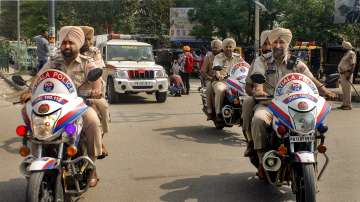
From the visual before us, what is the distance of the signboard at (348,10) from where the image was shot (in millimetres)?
25297

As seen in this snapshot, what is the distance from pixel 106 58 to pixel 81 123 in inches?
454

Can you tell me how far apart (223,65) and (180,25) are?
91.5 ft

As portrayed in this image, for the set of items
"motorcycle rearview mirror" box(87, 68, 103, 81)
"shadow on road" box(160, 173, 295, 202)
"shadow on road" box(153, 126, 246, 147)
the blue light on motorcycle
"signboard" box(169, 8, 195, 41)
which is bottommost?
"shadow on road" box(160, 173, 295, 202)

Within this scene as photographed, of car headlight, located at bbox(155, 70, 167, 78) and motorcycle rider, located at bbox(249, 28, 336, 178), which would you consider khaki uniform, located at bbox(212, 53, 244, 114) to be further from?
car headlight, located at bbox(155, 70, 167, 78)

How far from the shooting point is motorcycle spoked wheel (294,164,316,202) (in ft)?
15.2

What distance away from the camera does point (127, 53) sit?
54.5 ft

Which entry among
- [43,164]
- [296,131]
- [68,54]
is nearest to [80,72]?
[68,54]

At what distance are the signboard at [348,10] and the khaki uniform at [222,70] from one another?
654 inches

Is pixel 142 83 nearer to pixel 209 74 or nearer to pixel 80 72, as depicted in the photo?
pixel 209 74

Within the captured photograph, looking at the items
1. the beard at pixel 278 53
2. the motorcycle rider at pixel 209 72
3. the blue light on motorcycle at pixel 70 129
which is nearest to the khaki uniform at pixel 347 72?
the motorcycle rider at pixel 209 72

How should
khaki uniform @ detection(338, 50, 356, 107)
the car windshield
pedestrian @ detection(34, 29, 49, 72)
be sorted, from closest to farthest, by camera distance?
pedestrian @ detection(34, 29, 49, 72), khaki uniform @ detection(338, 50, 356, 107), the car windshield

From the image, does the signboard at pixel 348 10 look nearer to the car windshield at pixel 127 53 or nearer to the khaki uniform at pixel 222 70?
the car windshield at pixel 127 53

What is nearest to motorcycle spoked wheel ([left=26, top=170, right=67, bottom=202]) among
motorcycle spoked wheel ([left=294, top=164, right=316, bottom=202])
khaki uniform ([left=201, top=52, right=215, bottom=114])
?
motorcycle spoked wheel ([left=294, top=164, right=316, bottom=202])

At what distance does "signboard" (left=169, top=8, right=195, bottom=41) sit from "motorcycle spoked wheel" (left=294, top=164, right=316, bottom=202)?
32998 mm
